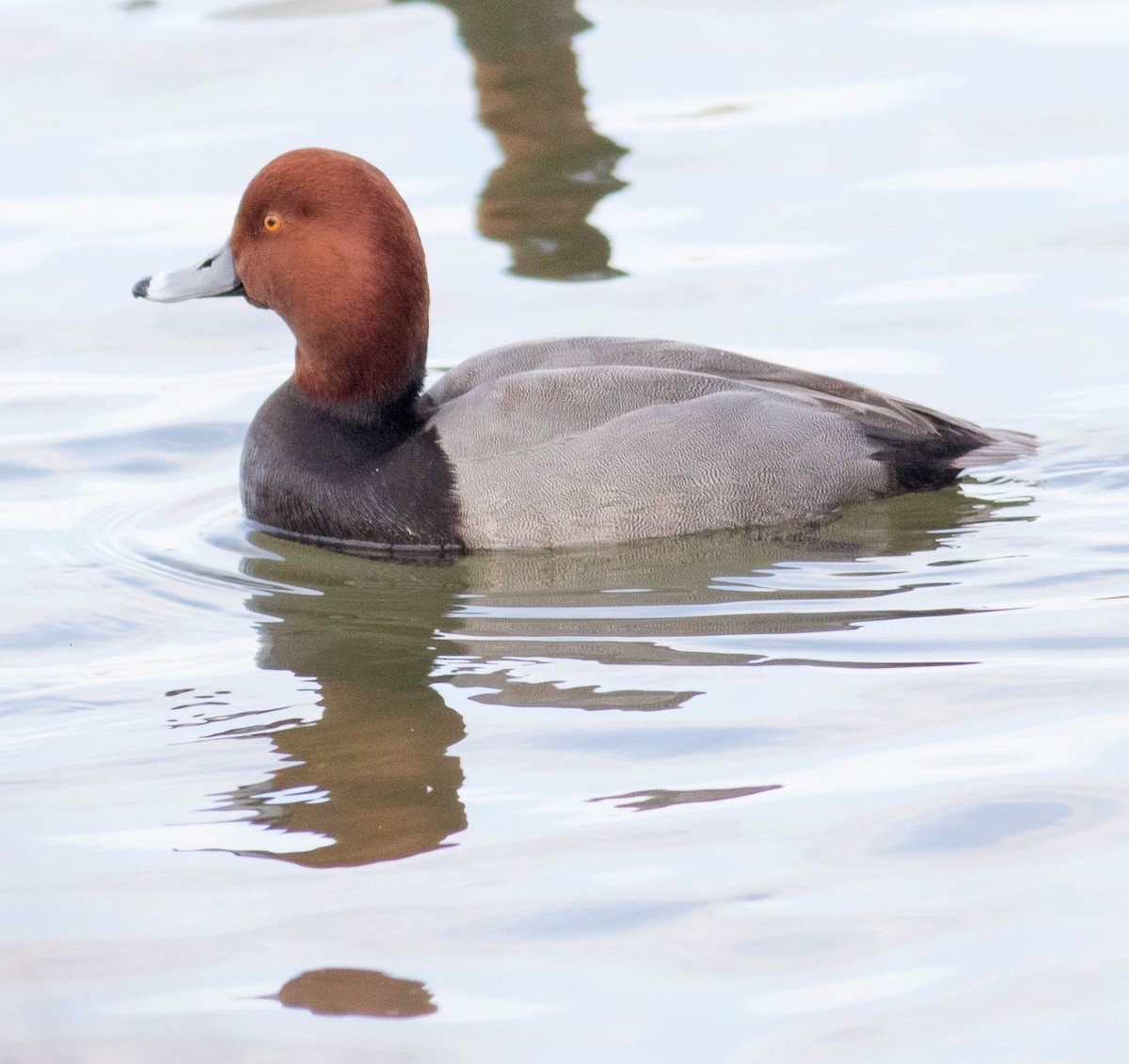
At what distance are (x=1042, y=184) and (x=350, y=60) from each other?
4533 mm

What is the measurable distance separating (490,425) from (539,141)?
498cm

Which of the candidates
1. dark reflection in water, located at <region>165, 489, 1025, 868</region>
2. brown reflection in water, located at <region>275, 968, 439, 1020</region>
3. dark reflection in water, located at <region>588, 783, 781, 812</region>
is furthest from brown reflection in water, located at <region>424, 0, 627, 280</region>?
brown reflection in water, located at <region>275, 968, 439, 1020</region>

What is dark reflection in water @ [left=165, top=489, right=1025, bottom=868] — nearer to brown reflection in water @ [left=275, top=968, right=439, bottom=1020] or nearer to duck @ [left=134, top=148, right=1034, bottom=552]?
duck @ [left=134, top=148, right=1034, bottom=552]

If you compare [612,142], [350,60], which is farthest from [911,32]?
[350,60]

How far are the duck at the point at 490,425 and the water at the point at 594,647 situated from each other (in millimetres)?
161

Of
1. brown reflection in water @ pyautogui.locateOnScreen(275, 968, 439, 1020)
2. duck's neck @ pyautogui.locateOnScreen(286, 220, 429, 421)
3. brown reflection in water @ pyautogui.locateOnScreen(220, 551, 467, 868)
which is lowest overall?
brown reflection in water @ pyautogui.locateOnScreen(275, 968, 439, 1020)

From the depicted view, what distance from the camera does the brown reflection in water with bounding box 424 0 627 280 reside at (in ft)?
31.0

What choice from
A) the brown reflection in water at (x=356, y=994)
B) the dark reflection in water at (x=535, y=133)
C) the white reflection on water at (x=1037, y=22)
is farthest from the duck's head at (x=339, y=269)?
the white reflection on water at (x=1037, y=22)

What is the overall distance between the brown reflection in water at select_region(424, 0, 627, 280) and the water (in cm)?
4

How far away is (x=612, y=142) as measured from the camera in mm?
10750

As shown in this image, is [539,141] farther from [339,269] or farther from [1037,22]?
[339,269]

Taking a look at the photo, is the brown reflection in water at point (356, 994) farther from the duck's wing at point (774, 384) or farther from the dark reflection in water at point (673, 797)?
the duck's wing at point (774, 384)

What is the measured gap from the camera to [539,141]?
1080 centimetres

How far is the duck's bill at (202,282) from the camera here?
6.62m
